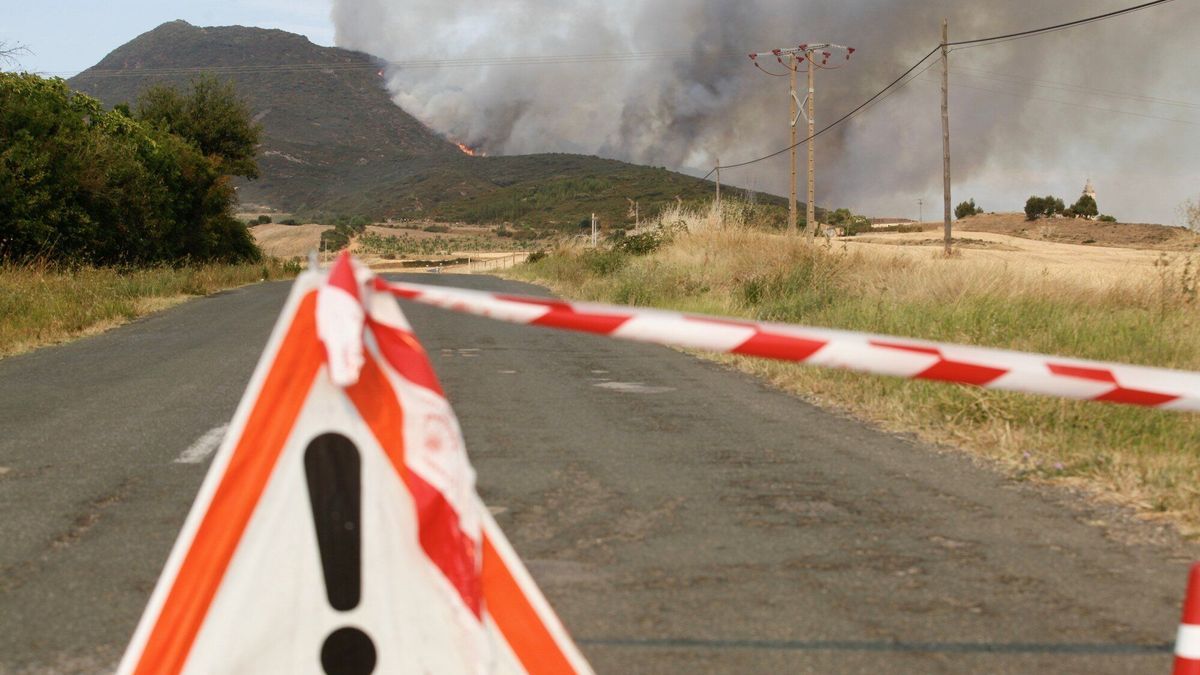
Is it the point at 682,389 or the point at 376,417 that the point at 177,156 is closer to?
the point at 682,389

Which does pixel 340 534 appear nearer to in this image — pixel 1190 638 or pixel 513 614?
pixel 513 614

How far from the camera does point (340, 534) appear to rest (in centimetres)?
262

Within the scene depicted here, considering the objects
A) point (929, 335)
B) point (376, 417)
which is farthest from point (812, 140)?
point (376, 417)

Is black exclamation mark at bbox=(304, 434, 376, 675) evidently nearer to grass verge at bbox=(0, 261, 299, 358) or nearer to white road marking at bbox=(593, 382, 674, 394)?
white road marking at bbox=(593, 382, 674, 394)

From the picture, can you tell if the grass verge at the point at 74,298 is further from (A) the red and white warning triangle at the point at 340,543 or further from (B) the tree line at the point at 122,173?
(A) the red and white warning triangle at the point at 340,543

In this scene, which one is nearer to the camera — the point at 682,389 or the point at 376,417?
the point at 376,417

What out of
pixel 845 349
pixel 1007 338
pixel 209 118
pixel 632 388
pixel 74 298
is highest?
pixel 209 118

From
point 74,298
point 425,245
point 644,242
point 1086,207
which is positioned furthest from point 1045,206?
point 74,298

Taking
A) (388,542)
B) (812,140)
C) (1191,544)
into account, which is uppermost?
(812,140)

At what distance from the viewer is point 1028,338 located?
10.6m

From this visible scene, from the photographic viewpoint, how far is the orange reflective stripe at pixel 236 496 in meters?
2.56

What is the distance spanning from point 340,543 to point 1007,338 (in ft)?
30.0

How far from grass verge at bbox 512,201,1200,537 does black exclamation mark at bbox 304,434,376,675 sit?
444 centimetres

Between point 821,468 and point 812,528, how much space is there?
1.58 meters
